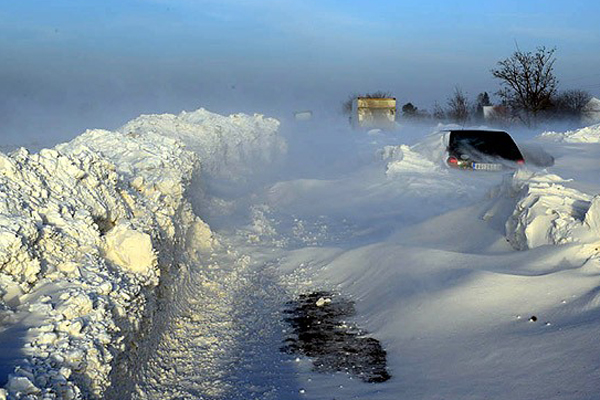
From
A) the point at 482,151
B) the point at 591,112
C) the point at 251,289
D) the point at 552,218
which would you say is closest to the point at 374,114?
the point at 591,112

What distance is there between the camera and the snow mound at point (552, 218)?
5816 mm

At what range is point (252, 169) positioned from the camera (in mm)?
20078

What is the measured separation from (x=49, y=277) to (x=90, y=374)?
110 centimetres

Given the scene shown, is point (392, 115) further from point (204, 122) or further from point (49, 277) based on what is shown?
point (49, 277)

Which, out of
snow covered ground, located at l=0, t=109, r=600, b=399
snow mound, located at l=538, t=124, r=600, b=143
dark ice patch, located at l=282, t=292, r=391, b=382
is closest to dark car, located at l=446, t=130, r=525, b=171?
snow covered ground, located at l=0, t=109, r=600, b=399

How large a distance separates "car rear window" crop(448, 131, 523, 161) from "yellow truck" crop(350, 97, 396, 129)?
25117 millimetres

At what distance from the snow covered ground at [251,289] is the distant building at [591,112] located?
42976 millimetres

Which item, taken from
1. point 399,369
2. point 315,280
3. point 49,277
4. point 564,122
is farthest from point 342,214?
point 564,122

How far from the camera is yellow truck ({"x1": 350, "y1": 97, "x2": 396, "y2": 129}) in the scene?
3897 cm

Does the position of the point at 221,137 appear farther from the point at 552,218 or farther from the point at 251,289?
the point at 552,218

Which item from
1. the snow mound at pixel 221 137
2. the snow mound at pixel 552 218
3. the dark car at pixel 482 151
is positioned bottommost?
the snow mound at pixel 221 137

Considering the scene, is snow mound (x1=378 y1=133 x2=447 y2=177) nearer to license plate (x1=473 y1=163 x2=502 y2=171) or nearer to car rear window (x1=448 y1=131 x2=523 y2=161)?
car rear window (x1=448 y1=131 x2=523 y2=161)

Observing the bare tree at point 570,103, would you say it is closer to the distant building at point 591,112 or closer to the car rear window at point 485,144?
the distant building at point 591,112

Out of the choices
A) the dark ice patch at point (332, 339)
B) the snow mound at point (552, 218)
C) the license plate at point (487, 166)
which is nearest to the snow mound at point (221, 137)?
the license plate at point (487, 166)
